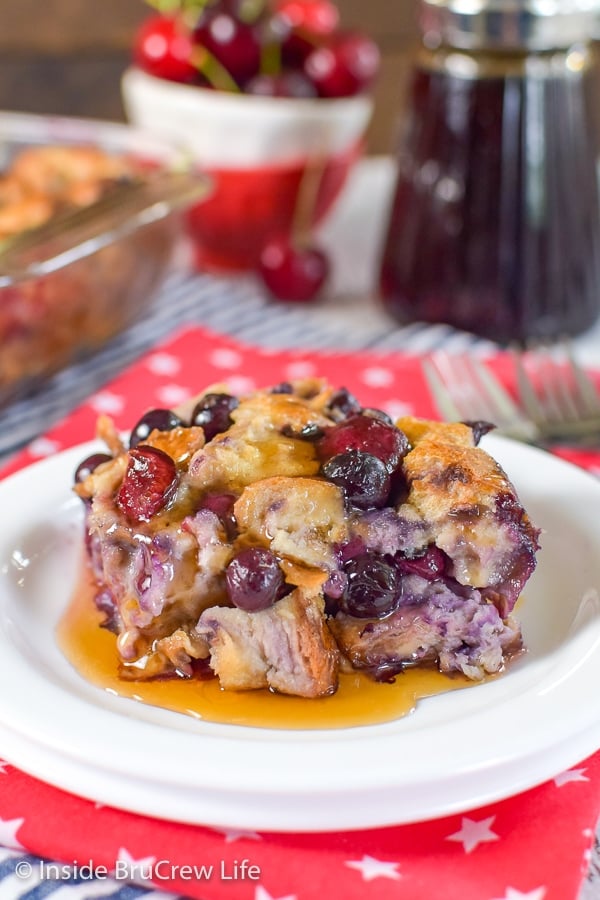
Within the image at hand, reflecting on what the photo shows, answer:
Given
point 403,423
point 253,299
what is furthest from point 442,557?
point 253,299

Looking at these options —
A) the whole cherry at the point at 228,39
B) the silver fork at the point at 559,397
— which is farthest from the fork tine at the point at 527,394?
the whole cherry at the point at 228,39

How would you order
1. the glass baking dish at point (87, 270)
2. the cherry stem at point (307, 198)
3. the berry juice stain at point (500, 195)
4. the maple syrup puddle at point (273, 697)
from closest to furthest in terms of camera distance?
the maple syrup puddle at point (273, 697)
the glass baking dish at point (87, 270)
the berry juice stain at point (500, 195)
the cherry stem at point (307, 198)

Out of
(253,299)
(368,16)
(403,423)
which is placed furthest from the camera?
(368,16)

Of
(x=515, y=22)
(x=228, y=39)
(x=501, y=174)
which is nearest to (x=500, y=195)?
(x=501, y=174)

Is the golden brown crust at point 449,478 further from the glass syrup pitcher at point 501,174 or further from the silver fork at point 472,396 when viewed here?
the glass syrup pitcher at point 501,174

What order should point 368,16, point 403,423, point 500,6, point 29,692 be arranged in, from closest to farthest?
1. point 29,692
2. point 403,423
3. point 500,6
4. point 368,16

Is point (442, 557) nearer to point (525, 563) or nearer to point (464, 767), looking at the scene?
point (525, 563)
